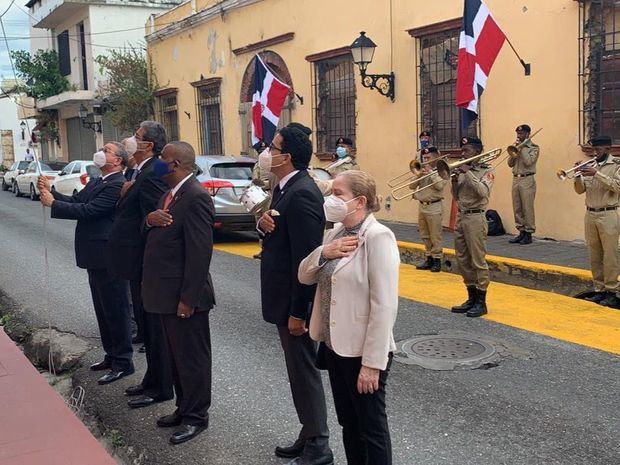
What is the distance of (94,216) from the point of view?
535 cm

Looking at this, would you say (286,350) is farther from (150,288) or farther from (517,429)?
(517,429)

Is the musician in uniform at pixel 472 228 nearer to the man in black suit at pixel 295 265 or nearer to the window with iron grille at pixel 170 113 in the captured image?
the man in black suit at pixel 295 265

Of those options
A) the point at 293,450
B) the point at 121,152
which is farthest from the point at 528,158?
the point at 293,450

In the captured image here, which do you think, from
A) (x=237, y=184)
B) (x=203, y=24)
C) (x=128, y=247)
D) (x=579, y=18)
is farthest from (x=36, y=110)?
(x=128, y=247)

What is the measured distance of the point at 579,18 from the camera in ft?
32.0

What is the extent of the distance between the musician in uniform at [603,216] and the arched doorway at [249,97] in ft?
33.5

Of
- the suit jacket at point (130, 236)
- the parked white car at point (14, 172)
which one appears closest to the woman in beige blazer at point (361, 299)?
the suit jacket at point (130, 236)

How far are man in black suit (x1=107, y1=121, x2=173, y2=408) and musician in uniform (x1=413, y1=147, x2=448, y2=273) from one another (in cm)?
503

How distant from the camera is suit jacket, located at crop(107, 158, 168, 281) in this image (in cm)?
498

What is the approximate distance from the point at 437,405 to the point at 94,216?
294cm

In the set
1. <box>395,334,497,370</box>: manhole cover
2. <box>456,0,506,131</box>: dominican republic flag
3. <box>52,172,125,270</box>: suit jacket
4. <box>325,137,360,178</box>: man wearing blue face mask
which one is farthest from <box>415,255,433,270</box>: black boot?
<box>52,172,125,270</box>: suit jacket

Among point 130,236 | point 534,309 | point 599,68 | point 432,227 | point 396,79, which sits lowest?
point 534,309

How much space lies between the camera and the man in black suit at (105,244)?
5352 millimetres

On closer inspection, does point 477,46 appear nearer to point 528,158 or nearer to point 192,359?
point 528,158
